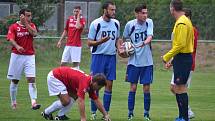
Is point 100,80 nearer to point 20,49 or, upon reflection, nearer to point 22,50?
point 20,49

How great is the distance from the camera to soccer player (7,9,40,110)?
595 inches

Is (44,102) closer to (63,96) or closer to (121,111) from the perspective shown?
(121,111)

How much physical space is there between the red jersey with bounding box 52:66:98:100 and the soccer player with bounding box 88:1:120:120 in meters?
1.09

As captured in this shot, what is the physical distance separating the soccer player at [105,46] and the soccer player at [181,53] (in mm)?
1787

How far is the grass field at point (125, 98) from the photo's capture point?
14234mm

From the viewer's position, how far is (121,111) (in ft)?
50.2

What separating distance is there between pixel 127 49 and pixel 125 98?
4.52 metres

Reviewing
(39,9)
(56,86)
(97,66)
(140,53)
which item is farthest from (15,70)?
(39,9)

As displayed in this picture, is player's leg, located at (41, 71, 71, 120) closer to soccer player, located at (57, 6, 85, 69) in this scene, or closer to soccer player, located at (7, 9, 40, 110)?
soccer player, located at (7, 9, 40, 110)

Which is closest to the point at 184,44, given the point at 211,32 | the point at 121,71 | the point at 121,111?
the point at 121,111

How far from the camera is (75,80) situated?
12.5 metres

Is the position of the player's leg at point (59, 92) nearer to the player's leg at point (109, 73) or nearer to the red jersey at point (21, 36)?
the player's leg at point (109, 73)

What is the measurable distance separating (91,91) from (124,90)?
8.46 metres

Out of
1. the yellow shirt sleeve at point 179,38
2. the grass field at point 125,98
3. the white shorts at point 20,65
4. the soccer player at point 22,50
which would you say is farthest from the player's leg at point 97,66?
the yellow shirt sleeve at point 179,38
